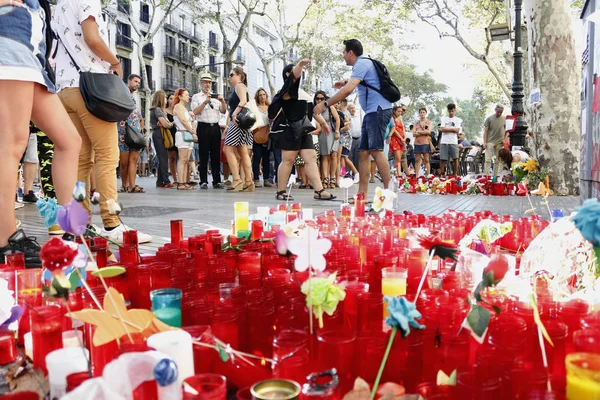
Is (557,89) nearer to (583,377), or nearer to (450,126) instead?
(450,126)

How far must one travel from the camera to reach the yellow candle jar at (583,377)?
1006 mm

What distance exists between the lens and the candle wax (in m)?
1.69

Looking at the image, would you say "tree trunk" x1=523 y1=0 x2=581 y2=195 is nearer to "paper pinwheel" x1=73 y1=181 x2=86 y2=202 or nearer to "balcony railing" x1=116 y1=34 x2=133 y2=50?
"paper pinwheel" x1=73 y1=181 x2=86 y2=202

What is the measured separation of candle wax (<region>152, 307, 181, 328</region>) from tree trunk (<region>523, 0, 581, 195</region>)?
32.0ft

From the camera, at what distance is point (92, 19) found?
3900 mm

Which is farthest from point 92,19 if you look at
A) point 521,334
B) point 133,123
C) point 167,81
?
point 167,81

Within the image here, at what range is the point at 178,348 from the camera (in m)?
1.29

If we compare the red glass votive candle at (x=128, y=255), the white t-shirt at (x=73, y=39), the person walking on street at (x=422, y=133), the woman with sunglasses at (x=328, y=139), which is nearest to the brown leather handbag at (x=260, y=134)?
the woman with sunglasses at (x=328, y=139)

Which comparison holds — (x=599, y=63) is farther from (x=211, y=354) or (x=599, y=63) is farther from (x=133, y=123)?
(x=133, y=123)

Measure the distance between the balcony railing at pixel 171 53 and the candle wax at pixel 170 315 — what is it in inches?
1753

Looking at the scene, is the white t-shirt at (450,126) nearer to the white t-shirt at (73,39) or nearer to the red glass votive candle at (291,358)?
the white t-shirt at (73,39)

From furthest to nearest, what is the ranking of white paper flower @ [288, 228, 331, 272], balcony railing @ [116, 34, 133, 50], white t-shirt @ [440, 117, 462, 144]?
balcony railing @ [116, 34, 133, 50]
white t-shirt @ [440, 117, 462, 144]
white paper flower @ [288, 228, 331, 272]

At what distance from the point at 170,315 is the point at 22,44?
85.5 inches

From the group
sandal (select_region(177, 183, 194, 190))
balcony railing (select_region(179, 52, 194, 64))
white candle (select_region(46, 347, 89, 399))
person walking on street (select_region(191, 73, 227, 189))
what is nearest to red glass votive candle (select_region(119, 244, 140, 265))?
white candle (select_region(46, 347, 89, 399))
